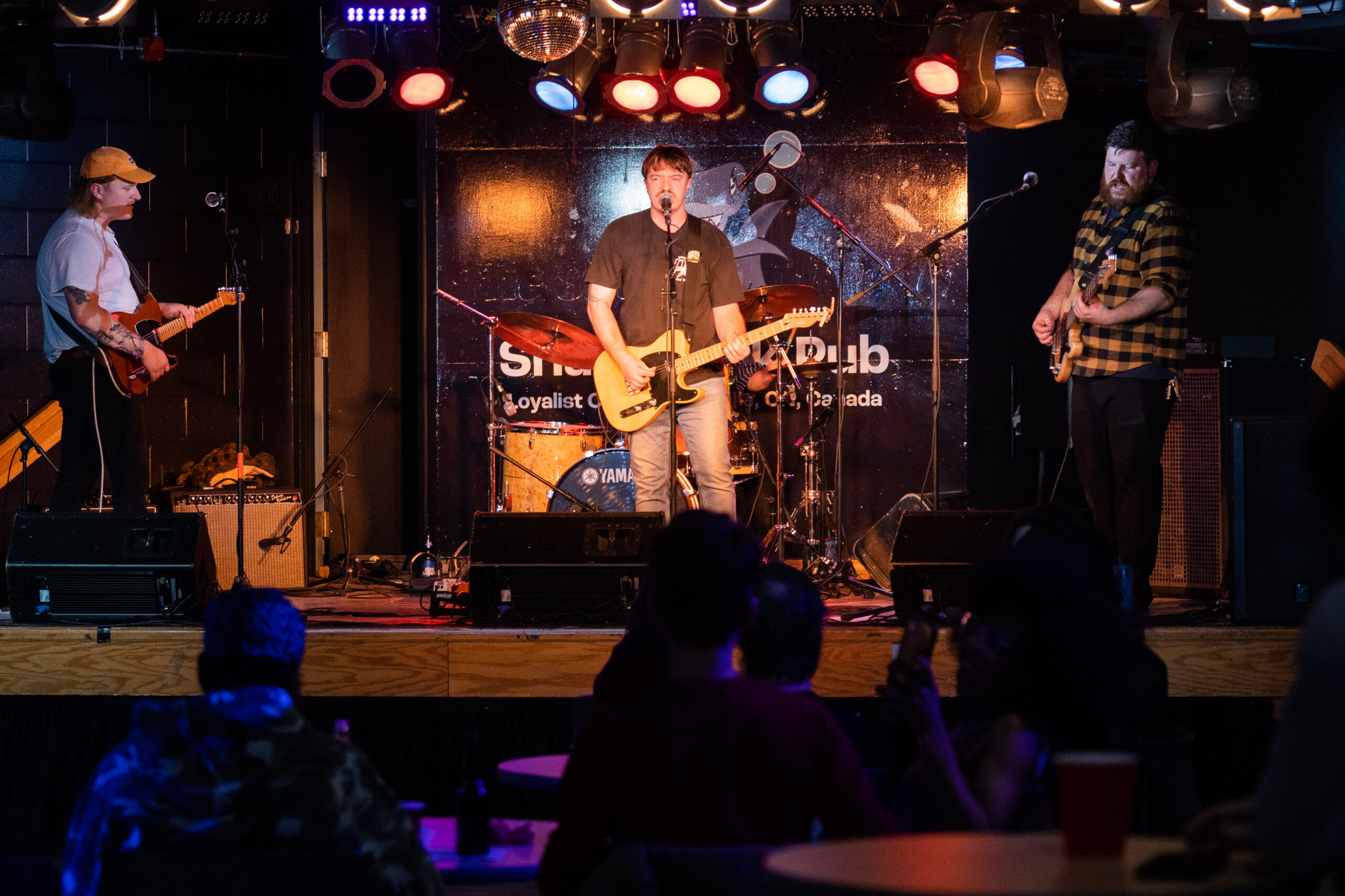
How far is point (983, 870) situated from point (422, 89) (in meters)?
7.40

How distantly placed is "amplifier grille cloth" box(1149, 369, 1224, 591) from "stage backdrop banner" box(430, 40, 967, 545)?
1606 mm

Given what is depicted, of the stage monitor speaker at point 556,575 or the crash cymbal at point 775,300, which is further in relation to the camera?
the crash cymbal at point 775,300

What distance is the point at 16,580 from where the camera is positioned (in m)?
5.12

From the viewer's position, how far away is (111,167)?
21.0ft

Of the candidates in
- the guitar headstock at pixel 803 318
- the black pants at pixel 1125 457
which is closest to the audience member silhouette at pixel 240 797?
the black pants at pixel 1125 457

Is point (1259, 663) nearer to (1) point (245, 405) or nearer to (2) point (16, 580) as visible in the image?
(2) point (16, 580)

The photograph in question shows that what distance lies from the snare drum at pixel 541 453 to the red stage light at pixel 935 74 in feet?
9.54

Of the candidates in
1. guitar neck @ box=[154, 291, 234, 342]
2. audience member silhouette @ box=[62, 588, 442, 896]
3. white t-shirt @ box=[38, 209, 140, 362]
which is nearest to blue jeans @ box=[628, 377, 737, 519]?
guitar neck @ box=[154, 291, 234, 342]

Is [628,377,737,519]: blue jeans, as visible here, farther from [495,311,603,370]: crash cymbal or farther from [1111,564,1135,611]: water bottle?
[1111,564,1135,611]: water bottle

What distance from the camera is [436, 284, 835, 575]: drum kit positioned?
287 inches

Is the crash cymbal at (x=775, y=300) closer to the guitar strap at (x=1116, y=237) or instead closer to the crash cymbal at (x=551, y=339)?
the crash cymbal at (x=551, y=339)

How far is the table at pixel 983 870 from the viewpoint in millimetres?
1117

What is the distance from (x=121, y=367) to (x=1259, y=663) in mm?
5386

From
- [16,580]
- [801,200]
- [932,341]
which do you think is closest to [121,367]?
[16,580]
